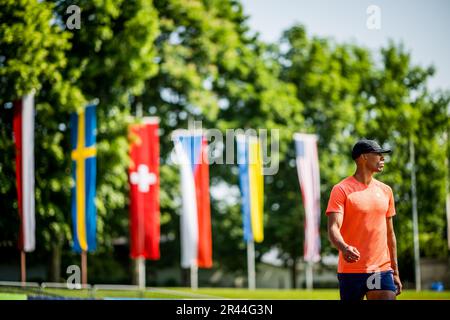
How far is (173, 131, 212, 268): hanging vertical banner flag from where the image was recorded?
24.4 m

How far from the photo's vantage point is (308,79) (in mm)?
38406

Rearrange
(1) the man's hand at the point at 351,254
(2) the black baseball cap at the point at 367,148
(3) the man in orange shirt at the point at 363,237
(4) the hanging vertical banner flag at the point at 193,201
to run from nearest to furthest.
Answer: (1) the man's hand at the point at 351,254 < (3) the man in orange shirt at the point at 363,237 < (2) the black baseball cap at the point at 367,148 < (4) the hanging vertical banner flag at the point at 193,201

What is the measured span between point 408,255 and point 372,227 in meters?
32.5

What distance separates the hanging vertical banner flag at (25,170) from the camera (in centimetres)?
1925

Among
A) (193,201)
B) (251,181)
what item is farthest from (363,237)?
(251,181)

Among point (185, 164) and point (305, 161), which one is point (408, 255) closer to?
point (305, 161)

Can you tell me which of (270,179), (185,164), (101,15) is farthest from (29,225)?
(270,179)

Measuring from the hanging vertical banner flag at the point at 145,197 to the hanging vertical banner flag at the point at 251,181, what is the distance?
12.0 feet

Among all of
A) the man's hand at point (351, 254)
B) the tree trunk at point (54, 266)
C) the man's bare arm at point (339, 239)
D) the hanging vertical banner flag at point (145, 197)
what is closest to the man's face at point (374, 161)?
the man's bare arm at point (339, 239)
